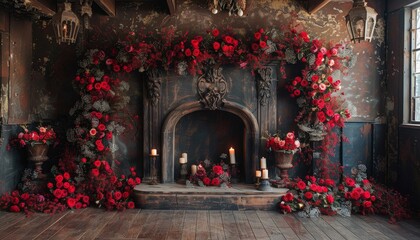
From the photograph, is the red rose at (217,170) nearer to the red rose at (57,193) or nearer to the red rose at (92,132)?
the red rose at (92,132)

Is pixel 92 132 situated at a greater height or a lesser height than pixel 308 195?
greater

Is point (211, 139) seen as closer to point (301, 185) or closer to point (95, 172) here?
point (301, 185)

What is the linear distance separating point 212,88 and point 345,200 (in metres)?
2.40

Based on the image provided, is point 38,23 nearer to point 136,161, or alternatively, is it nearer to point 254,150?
point 136,161

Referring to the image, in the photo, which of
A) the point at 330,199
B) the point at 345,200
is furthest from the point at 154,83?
the point at 345,200

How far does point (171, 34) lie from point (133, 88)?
998 millimetres

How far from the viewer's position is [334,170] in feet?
Result: 18.7

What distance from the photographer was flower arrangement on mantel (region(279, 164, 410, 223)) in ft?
16.5

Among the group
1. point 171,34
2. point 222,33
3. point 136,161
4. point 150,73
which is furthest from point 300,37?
point 136,161

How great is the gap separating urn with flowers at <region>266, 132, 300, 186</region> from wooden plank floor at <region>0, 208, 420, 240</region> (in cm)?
68

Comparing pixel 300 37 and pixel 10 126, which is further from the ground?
pixel 300 37

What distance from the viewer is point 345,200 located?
17.2 feet

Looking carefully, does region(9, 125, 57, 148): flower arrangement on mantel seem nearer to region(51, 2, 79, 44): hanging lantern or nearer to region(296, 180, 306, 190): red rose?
region(51, 2, 79, 44): hanging lantern


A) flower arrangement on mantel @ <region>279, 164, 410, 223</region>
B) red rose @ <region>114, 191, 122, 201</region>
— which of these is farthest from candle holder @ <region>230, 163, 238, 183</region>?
red rose @ <region>114, 191, 122, 201</region>
